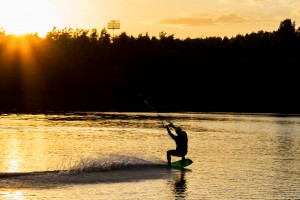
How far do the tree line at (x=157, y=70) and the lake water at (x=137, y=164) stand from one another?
79.4 m

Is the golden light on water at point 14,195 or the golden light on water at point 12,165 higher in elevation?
the golden light on water at point 14,195

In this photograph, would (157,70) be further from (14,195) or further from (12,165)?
(14,195)

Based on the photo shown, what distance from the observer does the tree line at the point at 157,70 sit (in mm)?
149500

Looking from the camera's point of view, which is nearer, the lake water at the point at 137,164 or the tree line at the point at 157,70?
the lake water at the point at 137,164

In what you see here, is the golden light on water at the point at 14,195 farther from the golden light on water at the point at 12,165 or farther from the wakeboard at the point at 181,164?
the wakeboard at the point at 181,164

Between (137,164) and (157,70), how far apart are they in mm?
129889

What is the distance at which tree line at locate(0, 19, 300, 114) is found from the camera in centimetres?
14950

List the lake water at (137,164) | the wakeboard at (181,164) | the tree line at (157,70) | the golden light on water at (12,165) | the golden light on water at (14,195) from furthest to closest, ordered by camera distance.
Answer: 1. the tree line at (157,70)
2. the wakeboard at (181,164)
3. the golden light on water at (12,165)
4. the lake water at (137,164)
5. the golden light on water at (14,195)

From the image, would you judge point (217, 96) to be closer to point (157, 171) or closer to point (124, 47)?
point (124, 47)

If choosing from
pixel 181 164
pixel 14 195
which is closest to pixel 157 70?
pixel 181 164

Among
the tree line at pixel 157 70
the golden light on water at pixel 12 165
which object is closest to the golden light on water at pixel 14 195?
the golden light on water at pixel 12 165

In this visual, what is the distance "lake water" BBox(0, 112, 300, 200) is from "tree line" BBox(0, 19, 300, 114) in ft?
261

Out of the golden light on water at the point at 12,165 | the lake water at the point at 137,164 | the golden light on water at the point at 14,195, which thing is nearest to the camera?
the golden light on water at the point at 14,195

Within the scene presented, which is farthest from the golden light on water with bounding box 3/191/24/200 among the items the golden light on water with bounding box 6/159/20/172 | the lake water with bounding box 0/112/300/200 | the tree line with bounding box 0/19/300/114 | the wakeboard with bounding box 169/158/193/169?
the tree line with bounding box 0/19/300/114
